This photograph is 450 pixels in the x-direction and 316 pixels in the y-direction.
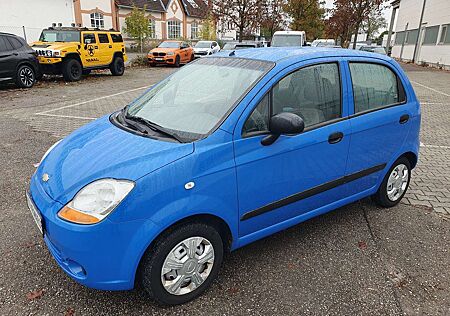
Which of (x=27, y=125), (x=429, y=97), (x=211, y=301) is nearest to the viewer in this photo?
(x=211, y=301)

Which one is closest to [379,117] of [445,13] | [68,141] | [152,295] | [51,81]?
[152,295]

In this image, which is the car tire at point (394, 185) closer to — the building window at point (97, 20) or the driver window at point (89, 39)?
the driver window at point (89, 39)

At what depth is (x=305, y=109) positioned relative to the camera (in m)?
3.01

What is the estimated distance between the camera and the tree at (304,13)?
38.0 metres

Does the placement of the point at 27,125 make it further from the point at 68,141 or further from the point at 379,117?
the point at 379,117

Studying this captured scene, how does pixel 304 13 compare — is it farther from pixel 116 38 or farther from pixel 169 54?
pixel 116 38

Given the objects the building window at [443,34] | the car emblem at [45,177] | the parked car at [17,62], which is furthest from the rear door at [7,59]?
the building window at [443,34]

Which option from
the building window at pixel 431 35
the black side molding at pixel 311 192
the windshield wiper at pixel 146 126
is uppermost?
the building window at pixel 431 35

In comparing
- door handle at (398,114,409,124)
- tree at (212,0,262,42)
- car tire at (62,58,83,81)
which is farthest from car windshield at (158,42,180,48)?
door handle at (398,114,409,124)

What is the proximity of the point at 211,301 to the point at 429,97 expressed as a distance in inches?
498

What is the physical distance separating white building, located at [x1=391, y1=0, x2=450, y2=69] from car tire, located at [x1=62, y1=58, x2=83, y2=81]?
2300 centimetres

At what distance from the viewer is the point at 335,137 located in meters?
3.08

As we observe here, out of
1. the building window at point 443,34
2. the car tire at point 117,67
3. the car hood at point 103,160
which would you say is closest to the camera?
the car hood at point 103,160

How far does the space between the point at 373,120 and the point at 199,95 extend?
1676mm
